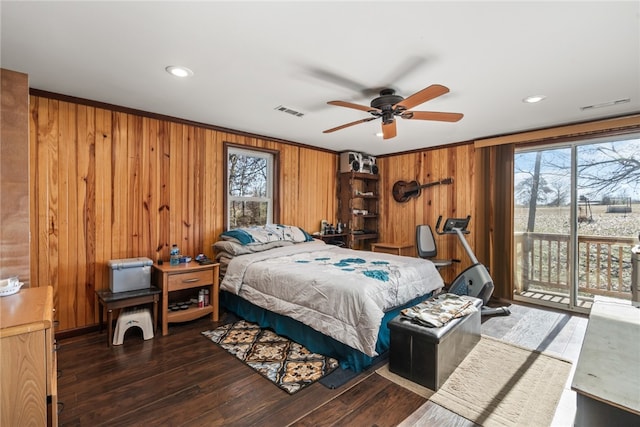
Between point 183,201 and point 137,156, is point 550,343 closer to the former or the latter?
point 183,201

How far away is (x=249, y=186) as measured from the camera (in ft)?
14.4

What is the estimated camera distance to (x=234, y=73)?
93.3 inches

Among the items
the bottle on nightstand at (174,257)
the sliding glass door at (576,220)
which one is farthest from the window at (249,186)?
the sliding glass door at (576,220)

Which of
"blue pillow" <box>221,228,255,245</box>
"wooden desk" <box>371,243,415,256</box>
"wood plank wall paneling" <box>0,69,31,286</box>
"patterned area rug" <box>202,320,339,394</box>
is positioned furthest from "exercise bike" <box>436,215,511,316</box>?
"wood plank wall paneling" <box>0,69,31,286</box>

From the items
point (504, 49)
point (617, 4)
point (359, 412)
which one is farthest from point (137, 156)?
point (617, 4)

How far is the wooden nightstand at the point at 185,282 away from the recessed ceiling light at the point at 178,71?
1.84 meters

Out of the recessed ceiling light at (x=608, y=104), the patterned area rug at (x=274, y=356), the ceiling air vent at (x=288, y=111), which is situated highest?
the ceiling air vent at (x=288, y=111)

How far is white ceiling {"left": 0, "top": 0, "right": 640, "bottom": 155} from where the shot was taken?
1618mm

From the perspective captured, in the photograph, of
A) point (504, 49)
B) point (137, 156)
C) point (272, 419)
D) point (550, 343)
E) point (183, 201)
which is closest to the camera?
point (272, 419)

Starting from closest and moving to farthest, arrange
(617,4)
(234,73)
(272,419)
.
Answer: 1. (617,4)
2. (272,419)
3. (234,73)

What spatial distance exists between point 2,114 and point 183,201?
186cm

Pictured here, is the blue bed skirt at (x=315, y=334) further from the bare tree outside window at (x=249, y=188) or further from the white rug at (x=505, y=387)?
the bare tree outside window at (x=249, y=188)

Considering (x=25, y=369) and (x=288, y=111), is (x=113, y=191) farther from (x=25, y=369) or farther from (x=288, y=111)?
(x=25, y=369)

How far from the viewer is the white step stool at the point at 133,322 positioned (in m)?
2.76
